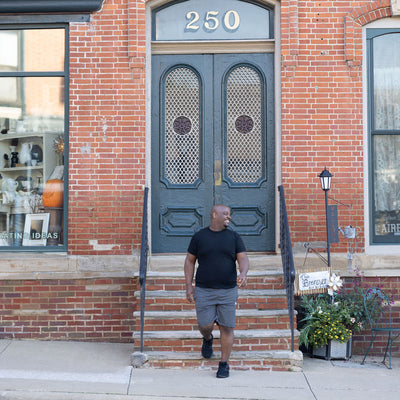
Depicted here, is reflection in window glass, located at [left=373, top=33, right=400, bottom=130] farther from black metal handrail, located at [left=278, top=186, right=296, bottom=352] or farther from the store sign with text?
black metal handrail, located at [left=278, top=186, right=296, bottom=352]

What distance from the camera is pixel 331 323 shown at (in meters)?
7.24

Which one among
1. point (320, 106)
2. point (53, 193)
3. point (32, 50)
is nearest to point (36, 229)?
point (53, 193)

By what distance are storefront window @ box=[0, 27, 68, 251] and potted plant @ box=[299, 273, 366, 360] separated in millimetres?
3375

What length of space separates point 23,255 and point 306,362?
384 centimetres

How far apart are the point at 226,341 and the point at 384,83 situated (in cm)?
430

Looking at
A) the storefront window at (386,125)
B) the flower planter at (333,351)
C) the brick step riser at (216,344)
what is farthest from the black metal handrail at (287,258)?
the storefront window at (386,125)

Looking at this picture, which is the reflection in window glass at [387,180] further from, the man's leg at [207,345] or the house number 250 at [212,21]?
the man's leg at [207,345]

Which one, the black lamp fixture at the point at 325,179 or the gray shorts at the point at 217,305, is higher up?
the black lamp fixture at the point at 325,179

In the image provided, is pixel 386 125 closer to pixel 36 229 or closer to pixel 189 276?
pixel 189 276

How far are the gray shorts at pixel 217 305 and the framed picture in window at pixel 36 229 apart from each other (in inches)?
115

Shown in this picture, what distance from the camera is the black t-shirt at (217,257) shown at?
245 inches

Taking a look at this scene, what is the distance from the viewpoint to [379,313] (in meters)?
7.89

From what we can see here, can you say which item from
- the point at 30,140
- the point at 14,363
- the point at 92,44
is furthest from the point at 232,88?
the point at 14,363

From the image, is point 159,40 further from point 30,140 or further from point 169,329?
point 169,329
